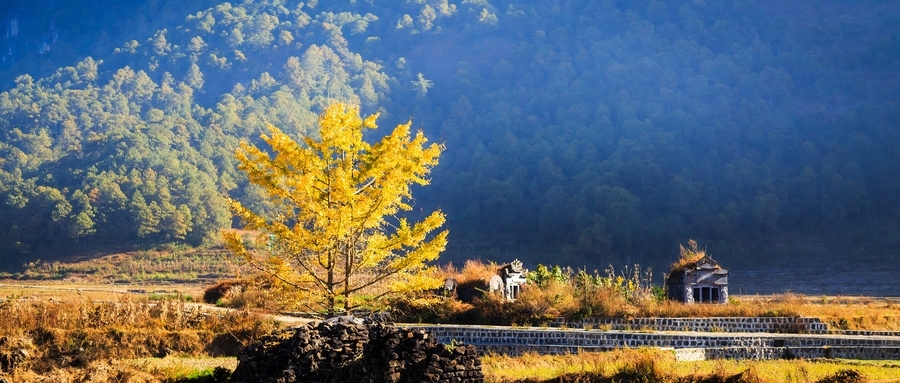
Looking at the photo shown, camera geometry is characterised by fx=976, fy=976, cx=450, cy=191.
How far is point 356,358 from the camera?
21.4 metres

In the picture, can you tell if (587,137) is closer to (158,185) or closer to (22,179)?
(158,185)

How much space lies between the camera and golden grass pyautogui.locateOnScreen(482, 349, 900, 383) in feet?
70.9

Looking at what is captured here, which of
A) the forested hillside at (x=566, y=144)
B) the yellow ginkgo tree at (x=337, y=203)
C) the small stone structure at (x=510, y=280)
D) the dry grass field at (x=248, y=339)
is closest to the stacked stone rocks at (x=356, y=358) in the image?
the dry grass field at (x=248, y=339)

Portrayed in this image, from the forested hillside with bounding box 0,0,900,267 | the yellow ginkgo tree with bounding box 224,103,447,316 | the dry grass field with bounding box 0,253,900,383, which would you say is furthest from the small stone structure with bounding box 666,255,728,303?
the forested hillside with bounding box 0,0,900,267

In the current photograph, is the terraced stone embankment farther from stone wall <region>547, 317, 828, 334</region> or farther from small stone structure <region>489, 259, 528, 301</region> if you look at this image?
small stone structure <region>489, 259, 528, 301</region>

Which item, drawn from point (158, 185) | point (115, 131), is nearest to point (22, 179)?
point (115, 131)

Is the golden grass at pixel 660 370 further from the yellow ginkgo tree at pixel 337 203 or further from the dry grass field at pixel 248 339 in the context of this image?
the yellow ginkgo tree at pixel 337 203

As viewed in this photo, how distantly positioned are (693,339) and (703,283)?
11833mm

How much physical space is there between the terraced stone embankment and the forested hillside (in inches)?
2690

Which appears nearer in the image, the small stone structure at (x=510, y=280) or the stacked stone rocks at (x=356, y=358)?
the stacked stone rocks at (x=356, y=358)

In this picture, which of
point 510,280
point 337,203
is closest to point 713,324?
point 510,280

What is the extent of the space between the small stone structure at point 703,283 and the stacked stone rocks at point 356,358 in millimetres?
21867

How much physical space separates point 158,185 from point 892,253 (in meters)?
85.8

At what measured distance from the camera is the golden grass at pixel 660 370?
21625mm
